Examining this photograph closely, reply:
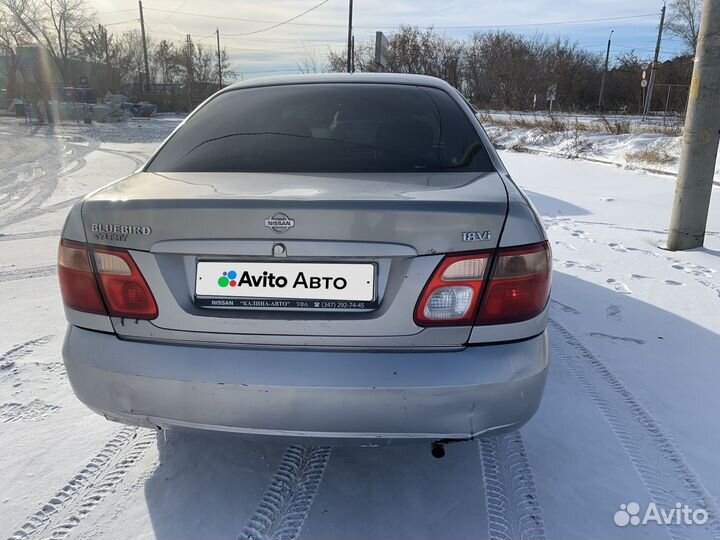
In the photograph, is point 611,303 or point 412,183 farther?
point 611,303

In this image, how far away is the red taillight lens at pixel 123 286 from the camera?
1.66 meters

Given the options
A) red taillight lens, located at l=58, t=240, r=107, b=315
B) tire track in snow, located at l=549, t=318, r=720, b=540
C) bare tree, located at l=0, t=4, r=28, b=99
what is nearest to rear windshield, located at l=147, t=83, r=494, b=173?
red taillight lens, located at l=58, t=240, r=107, b=315

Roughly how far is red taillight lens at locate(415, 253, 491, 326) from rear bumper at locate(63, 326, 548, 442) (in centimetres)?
10

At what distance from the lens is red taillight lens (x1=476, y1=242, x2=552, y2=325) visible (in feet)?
5.31

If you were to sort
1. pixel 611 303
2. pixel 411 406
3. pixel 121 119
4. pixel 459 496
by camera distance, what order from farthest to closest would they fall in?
pixel 121 119, pixel 611 303, pixel 459 496, pixel 411 406

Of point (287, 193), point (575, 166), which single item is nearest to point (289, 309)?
point (287, 193)

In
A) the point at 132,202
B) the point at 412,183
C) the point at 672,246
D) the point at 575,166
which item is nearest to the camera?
the point at 132,202

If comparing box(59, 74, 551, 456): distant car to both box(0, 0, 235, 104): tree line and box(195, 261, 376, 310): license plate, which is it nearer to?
box(195, 261, 376, 310): license plate

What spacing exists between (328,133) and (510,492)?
5.32ft

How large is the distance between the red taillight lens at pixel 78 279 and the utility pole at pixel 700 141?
517 cm

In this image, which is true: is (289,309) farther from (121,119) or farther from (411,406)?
(121,119)

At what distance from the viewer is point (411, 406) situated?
157cm

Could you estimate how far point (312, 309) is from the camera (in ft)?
5.31

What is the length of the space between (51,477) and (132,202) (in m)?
1.19
